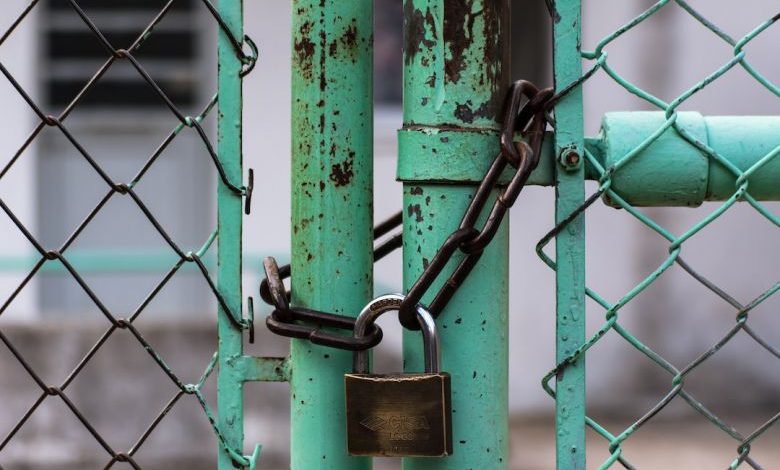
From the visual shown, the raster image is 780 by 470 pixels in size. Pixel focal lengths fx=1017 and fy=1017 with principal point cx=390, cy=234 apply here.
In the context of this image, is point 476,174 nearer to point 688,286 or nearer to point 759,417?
point 688,286

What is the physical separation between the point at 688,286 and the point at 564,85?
514cm

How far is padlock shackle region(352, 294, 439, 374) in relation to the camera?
1.01 m

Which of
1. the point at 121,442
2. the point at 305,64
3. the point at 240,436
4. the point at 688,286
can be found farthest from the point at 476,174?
the point at 688,286

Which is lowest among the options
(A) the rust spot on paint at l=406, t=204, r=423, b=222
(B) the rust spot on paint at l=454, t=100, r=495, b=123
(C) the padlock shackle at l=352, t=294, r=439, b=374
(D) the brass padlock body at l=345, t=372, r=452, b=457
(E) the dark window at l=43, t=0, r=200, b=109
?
(D) the brass padlock body at l=345, t=372, r=452, b=457

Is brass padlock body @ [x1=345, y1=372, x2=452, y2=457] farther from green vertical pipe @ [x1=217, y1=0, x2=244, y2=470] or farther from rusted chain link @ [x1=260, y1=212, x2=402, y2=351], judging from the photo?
green vertical pipe @ [x1=217, y1=0, x2=244, y2=470]

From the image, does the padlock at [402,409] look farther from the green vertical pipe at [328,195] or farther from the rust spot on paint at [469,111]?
the rust spot on paint at [469,111]

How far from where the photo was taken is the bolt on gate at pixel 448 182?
102 cm

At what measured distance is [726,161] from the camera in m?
1.05

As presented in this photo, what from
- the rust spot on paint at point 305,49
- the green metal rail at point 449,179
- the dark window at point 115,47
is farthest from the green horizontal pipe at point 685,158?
the dark window at point 115,47

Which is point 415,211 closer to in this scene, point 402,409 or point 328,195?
point 328,195

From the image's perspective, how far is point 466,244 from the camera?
0.99 m

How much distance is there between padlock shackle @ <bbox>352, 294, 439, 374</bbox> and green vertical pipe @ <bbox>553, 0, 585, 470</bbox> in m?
0.14

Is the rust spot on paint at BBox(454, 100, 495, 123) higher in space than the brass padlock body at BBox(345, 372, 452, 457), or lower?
higher

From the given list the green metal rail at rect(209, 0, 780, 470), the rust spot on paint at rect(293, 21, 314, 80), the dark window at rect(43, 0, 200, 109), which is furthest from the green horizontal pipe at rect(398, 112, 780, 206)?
the dark window at rect(43, 0, 200, 109)
